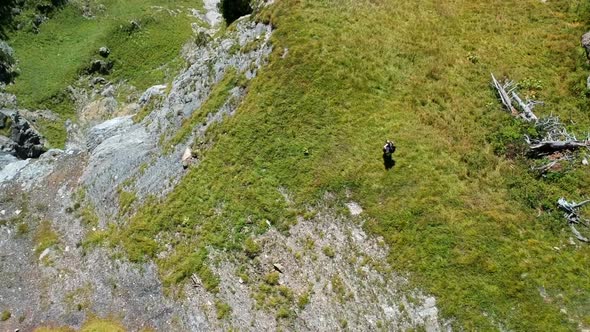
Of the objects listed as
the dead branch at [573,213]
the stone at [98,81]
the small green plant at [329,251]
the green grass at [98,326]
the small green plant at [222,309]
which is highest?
the dead branch at [573,213]

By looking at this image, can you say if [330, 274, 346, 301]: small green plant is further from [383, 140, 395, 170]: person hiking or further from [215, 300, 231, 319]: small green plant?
[383, 140, 395, 170]: person hiking

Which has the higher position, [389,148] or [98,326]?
[389,148]

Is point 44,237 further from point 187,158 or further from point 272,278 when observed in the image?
point 272,278

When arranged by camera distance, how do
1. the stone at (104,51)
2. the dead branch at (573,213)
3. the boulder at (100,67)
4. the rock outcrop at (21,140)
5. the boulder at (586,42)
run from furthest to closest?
the stone at (104,51), the boulder at (100,67), the rock outcrop at (21,140), the boulder at (586,42), the dead branch at (573,213)

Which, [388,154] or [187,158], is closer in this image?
[388,154]

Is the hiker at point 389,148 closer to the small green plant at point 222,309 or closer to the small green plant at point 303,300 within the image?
the small green plant at point 303,300

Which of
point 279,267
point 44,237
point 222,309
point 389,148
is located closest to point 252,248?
Result: point 279,267

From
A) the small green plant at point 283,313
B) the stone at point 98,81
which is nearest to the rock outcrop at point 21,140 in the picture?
the stone at point 98,81
